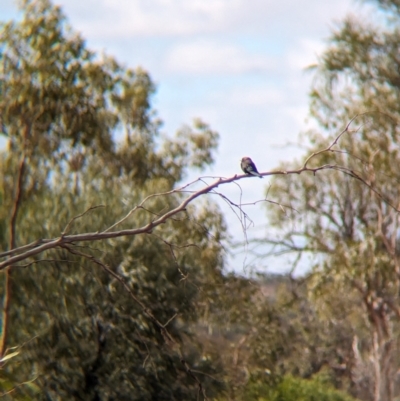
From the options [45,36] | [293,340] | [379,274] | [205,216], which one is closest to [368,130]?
A: [379,274]

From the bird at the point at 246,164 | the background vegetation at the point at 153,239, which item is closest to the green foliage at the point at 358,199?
the background vegetation at the point at 153,239

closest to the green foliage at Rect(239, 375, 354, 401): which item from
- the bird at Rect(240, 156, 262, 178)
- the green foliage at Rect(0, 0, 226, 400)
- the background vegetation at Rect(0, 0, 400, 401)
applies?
the background vegetation at Rect(0, 0, 400, 401)

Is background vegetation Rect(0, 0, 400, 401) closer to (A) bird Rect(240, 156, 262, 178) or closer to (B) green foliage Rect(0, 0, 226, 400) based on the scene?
(B) green foliage Rect(0, 0, 226, 400)

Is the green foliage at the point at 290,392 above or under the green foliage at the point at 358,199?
under

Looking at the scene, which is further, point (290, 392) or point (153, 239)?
point (290, 392)

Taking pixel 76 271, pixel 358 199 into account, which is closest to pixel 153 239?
pixel 76 271

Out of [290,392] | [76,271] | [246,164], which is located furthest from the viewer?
[290,392]

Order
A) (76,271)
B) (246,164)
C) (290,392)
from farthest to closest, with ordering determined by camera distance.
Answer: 1. (290,392)
2. (76,271)
3. (246,164)

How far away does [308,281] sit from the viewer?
1156 inches

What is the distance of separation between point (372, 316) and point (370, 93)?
7.87m

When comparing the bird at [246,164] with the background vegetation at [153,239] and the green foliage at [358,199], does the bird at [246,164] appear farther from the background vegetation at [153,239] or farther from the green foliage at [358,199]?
the green foliage at [358,199]

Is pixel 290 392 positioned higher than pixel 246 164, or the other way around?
pixel 290 392

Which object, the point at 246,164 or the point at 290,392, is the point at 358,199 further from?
the point at 246,164

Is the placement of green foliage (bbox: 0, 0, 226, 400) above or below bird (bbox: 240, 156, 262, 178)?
above
